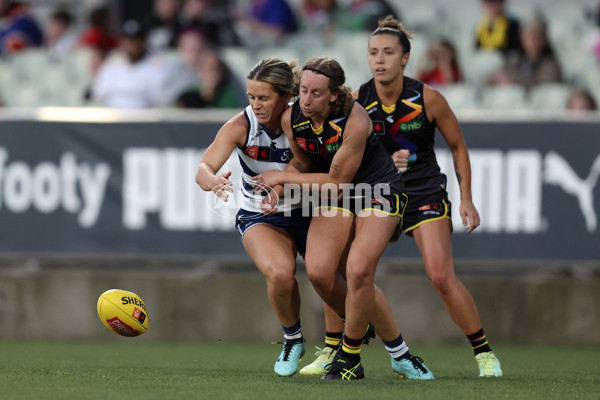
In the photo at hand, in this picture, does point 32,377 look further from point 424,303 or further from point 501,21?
point 501,21

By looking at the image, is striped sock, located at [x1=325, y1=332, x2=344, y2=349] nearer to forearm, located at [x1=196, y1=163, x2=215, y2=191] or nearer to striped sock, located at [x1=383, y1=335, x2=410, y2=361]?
striped sock, located at [x1=383, y1=335, x2=410, y2=361]

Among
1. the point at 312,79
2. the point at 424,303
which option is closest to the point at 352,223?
the point at 312,79

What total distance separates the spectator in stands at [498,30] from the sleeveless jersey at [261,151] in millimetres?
5429

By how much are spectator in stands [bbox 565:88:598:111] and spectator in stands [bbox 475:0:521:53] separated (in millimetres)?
1162

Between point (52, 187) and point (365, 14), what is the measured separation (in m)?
4.46

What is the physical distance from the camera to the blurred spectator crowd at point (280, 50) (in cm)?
1075

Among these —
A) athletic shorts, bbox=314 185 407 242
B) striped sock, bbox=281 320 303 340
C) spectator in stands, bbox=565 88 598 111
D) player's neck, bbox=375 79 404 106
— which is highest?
player's neck, bbox=375 79 404 106

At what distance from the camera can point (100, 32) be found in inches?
490

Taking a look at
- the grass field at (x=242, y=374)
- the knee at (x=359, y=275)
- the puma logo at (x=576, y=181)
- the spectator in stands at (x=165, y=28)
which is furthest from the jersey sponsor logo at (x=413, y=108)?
the spectator in stands at (x=165, y=28)

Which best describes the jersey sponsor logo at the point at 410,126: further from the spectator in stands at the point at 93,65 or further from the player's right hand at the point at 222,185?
the spectator in stands at the point at 93,65

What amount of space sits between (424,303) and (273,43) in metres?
4.13

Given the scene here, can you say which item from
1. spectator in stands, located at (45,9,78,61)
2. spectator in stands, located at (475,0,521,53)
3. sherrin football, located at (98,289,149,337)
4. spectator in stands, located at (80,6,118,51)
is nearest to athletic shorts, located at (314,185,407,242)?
sherrin football, located at (98,289,149,337)

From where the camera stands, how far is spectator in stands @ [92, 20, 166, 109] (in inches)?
428

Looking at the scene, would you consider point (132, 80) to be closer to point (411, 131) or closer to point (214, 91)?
point (214, 91)
